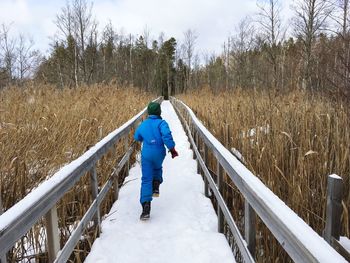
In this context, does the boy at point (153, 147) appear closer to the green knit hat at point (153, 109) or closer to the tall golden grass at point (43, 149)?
the green knit hat at point (153, 109)

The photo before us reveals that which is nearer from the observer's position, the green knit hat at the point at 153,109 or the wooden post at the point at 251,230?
the wooden post at the point at 251,230

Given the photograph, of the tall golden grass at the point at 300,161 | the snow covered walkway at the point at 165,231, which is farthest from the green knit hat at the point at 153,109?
the tall golden grass at the point at 300,161

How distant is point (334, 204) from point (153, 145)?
115 inches

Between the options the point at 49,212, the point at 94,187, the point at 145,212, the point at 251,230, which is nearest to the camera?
the point at 49,212

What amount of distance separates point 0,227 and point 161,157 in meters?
3.07

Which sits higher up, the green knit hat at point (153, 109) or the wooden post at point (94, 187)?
the green knit hat at point (153, 109)

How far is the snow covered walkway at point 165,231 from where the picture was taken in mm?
3002

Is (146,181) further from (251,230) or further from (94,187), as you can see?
(251,230)

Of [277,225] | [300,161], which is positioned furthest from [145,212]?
[277,225]

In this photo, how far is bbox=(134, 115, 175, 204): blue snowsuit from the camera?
13.9 ft

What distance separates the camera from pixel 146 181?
4191 millimetres

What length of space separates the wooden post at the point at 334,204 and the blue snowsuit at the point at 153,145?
2.71 meters

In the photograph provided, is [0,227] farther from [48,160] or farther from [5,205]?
[48,160]

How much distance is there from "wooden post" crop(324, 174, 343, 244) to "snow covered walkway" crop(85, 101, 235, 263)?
54.7 inches
